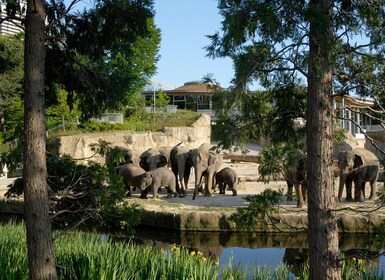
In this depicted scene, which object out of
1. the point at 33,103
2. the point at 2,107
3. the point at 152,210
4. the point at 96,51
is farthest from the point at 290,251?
the point at 2,107

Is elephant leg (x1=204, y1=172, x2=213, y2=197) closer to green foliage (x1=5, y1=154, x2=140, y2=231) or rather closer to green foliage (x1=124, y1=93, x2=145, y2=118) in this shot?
green foliage (x1=5, y1=154, x2=140, y2=231)

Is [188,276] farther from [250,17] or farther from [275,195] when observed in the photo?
[250,17]

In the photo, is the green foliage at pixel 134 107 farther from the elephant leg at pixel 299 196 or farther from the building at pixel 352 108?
the building at pixel 352 108

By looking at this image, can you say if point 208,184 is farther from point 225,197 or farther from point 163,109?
point 163,109

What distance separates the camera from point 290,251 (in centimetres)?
1173

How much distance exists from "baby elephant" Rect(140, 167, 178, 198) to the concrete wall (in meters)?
7.23

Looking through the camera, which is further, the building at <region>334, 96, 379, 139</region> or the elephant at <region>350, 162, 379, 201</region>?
the elephant at <region>350, 162, 379, 201</region>

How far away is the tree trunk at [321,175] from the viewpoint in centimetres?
487

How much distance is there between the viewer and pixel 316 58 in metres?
4.63

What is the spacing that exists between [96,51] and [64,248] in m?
2.64

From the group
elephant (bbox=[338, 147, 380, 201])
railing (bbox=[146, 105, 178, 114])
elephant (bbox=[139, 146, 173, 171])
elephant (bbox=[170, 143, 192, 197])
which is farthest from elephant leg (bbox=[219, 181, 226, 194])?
railing (bbox=[146, 105, 178, 114])

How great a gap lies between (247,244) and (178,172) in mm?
7106

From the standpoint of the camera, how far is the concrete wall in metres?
28.1

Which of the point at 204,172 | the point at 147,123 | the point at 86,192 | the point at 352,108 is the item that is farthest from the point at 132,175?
the point at 147,123
